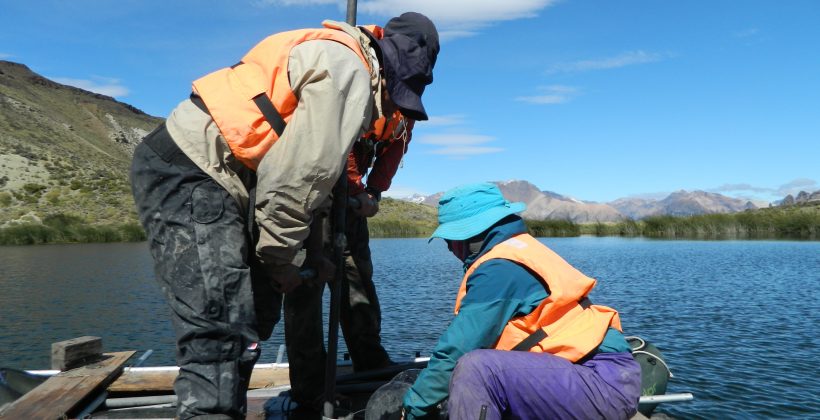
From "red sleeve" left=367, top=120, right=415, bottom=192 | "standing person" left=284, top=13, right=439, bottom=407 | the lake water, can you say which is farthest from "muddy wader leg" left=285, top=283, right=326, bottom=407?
the lake water

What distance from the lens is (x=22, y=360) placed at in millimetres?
9000

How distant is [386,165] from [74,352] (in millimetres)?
2918

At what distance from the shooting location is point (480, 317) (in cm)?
299

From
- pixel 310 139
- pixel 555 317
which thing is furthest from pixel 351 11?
pixel 555 317

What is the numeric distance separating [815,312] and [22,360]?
13.3m

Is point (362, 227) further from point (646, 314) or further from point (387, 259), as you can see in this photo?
point (387, 259)

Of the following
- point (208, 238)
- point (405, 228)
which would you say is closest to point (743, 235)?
point (405, 228)

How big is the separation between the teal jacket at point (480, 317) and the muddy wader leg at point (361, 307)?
73.9 inches

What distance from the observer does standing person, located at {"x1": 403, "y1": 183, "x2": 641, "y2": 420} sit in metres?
2.90

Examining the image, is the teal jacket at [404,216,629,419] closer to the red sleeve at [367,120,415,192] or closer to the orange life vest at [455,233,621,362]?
A: the orange life vest at [455,233,621,362]

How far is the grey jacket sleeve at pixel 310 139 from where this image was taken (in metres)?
2.69

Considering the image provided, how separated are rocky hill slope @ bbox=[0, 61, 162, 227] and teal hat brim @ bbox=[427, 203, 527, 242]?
41564 mm

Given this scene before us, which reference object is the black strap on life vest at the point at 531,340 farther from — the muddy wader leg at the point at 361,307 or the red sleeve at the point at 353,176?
the muddy wader leg at the point at 361,307

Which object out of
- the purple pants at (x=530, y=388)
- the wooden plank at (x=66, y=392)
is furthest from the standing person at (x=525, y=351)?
the wooden plank at (x=66, y=392)
